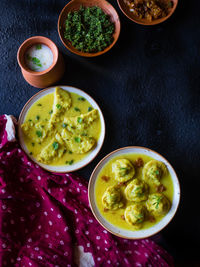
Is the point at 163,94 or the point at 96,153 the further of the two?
the point at 163,94

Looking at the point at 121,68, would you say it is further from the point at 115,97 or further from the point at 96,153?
the point at 96,153

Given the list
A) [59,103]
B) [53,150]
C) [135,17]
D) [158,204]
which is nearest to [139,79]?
[135,17]

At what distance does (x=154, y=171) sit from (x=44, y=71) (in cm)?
112

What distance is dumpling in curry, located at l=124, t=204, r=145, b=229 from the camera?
7.05 feet

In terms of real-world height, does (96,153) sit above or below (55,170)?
above

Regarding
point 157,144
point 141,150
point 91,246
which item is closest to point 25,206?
point 91,246

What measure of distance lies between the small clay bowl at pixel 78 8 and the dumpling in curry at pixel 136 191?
1055 millimetres

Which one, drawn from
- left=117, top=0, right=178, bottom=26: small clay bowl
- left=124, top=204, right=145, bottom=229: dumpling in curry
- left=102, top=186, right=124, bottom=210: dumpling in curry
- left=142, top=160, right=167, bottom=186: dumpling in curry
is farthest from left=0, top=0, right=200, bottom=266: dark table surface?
left=124, top=204, right=145, bottom=229: dumpling in curry

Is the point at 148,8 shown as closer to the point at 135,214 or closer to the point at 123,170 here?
the point at 123,170

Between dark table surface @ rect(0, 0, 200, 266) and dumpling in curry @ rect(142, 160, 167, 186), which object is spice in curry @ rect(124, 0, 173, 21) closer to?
dark table surface @ rect(0, 0, 200, 266)

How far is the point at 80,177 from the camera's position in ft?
7.68

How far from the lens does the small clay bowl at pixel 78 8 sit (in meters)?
2.29

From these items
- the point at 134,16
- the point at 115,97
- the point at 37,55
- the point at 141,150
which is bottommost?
the point at 141,150

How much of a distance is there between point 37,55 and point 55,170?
0.91m
